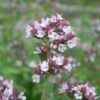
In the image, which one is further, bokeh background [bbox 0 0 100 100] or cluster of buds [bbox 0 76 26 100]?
bokeh background [bbox 0 0 100 100]

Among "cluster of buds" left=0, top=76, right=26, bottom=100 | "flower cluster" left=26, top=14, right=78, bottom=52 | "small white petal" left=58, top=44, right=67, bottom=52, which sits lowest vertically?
"cluster of buds" left=0, top=76, right=26, bottom=100

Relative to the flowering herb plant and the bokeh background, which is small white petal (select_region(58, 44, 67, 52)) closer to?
the flowering herb plant

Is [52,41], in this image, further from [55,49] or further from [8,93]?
[8,93]

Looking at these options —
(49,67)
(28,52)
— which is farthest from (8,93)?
(28,52)

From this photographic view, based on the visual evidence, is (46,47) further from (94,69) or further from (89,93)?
(94,69)

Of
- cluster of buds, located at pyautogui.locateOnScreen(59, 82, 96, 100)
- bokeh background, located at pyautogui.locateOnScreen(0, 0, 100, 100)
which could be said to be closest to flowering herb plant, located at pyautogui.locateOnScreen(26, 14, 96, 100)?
cluster of buds, located at pyautogui.locateOnScreen(59, 82, 96, 100)

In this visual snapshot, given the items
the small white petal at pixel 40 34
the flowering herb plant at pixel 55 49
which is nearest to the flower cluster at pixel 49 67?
the flowering herb plant at pixel 55 49

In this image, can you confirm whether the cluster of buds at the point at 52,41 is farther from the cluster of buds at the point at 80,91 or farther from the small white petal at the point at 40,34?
the cluster of buds at the point at 80,91

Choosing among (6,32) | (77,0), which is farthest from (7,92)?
(77,0)
